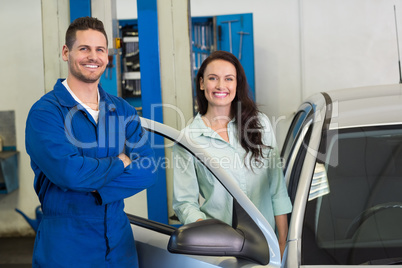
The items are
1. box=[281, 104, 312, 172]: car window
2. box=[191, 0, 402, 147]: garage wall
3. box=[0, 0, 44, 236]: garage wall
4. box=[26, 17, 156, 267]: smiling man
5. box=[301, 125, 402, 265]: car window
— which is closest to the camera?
box=[301, 125, 402, 265]: car window

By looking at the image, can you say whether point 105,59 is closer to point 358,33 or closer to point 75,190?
point 75,190

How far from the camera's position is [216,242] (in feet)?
4.19

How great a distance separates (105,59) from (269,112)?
5.03 metres

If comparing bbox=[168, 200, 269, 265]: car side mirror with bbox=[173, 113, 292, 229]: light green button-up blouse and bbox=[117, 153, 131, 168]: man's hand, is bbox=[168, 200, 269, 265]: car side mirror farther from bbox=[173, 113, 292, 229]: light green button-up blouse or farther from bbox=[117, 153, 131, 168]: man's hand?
bbox=[117, 153, 131, 168]: man's hand

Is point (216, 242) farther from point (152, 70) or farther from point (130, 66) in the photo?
point (130, 66)

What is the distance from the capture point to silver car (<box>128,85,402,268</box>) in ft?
4.36

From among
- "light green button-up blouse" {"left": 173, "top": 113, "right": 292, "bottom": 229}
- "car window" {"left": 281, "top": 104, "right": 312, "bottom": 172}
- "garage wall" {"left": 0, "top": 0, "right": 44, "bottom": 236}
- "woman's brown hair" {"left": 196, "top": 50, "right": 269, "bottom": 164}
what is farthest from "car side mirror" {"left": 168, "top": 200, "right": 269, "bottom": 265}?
"garage wall" {"left": 0, "top": 0, "right": 44, "bottom": 236}

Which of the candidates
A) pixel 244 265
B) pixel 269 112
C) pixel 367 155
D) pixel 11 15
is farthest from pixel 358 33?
pixel 244 265

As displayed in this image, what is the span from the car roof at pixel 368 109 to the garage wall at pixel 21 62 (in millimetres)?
4855

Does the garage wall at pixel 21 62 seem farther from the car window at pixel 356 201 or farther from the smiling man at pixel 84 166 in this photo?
the car window at pixel 356 201

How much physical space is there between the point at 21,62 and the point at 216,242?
5.33 m

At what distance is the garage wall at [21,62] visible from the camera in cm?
591

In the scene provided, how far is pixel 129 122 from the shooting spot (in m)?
1.74

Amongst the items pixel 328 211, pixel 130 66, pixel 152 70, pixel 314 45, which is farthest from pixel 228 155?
pixel 314 45
